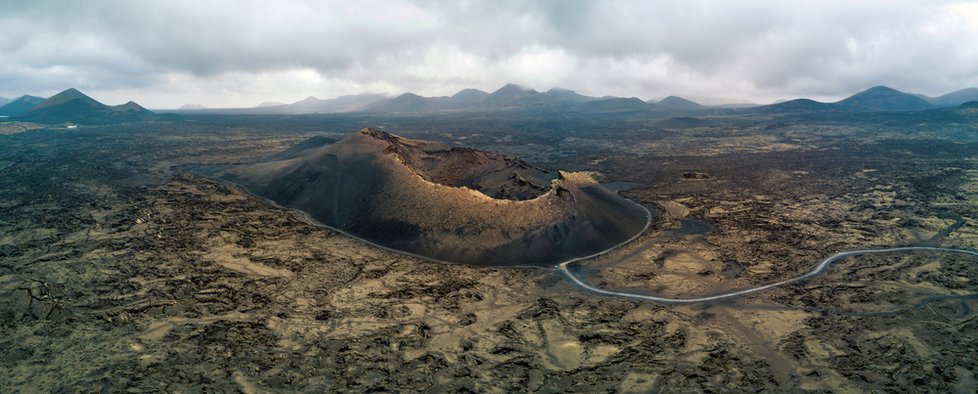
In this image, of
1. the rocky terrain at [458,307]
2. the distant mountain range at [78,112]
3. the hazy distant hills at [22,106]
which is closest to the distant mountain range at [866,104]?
the rocky terrain at [458,307]

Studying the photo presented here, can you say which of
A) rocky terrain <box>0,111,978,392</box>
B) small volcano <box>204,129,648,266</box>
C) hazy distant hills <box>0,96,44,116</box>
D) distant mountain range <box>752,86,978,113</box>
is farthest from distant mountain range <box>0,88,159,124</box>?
distant mountain range <box>752,86,978,113</box>

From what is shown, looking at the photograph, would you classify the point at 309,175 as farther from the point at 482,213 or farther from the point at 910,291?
the point at 910,291

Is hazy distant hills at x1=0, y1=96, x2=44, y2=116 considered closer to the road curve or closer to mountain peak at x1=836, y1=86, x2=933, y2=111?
the road curve

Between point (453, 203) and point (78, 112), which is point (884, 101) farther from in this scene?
point (78, 112)

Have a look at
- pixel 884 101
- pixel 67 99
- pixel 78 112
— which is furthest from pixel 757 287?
pixel 884 101

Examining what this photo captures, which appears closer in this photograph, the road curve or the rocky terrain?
the rocky terrain

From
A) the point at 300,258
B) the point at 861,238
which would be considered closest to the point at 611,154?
Result: the point at 861,238

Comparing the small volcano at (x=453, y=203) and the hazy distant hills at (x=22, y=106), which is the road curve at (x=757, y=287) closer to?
the small volcano at (x=453, y=203)

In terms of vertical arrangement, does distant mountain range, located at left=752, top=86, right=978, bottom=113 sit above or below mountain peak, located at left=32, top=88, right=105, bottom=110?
above
